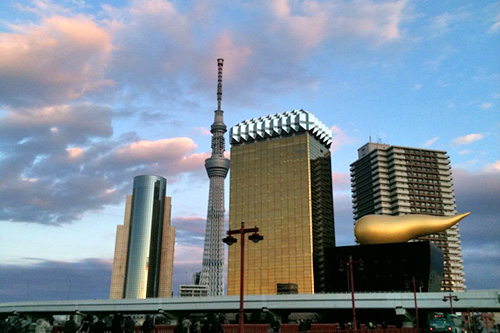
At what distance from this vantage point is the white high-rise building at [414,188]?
16725 cm

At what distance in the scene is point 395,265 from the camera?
303 ft

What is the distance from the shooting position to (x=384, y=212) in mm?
171375

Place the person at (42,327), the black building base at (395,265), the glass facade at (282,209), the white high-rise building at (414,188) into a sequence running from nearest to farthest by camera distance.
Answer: the person at (42,327) → the black building base at (395,265) → the glass facade at (282,209) → the white high-rise building at (414,188)

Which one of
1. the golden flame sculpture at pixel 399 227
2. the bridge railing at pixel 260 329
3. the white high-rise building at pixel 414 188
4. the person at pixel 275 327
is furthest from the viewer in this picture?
the white high-rise building at pixel 414 188

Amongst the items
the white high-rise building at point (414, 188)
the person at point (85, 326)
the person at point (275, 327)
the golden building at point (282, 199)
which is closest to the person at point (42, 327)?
the person at point (85, 326)

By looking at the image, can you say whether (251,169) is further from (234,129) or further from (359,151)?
(359,151)

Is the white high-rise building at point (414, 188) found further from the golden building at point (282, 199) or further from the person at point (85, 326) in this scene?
the person at point (85, 326)

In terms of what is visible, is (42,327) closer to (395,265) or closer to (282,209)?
(395,265)

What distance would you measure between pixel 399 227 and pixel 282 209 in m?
62.0

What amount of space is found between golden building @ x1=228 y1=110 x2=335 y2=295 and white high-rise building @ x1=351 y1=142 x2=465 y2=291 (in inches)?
954

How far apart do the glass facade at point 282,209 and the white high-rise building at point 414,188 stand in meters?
24.3

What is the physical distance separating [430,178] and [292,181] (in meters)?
59.3

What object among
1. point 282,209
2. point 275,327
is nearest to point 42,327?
point 275,327

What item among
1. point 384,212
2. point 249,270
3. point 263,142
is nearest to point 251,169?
point 263,142
